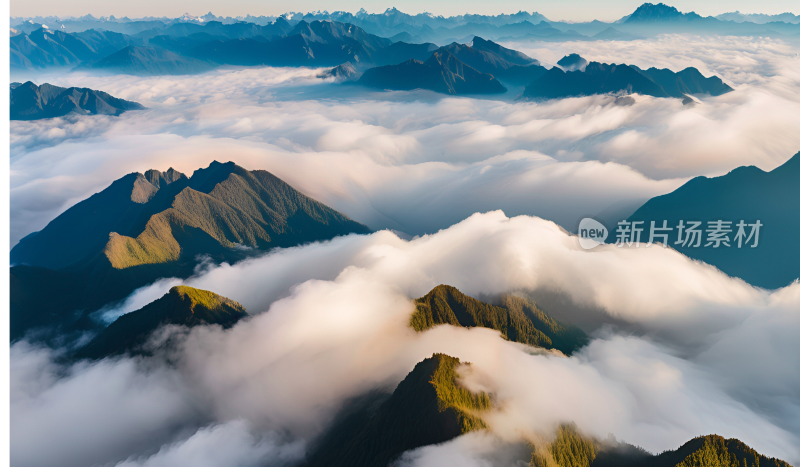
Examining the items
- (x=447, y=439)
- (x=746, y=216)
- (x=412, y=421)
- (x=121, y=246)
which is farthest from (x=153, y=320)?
(x=746, y=216)

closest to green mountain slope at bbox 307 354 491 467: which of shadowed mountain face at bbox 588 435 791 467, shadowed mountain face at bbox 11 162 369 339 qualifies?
shadowed mountain face at bbox 588 435 791 467

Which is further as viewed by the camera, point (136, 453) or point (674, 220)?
point (674, 220)

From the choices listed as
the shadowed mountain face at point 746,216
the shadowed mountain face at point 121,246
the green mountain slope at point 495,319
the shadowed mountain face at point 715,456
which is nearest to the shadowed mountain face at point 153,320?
the shadowed mountain face at point 121,246

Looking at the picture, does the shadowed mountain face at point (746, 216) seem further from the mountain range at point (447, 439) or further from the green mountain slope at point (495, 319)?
the mountain range at point (447, 439)

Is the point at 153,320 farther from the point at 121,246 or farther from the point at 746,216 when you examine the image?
the point at 746,216

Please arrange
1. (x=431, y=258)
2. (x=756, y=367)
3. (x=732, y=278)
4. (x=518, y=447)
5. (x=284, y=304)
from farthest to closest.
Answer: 1. (x=431, y=258)
2. (x=732, y=278)
3. (x=284, y=304)
4. (x=756, y=367)
5. (x=518, y=447)

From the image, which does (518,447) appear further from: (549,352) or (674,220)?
(674,220)

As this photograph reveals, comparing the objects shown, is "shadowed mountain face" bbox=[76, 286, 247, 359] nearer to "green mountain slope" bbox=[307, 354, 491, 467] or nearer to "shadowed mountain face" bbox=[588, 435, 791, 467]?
"green mountain slope" bbox=[307, 354, 491, 467]

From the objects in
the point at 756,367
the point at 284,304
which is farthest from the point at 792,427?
the point at 284,304
